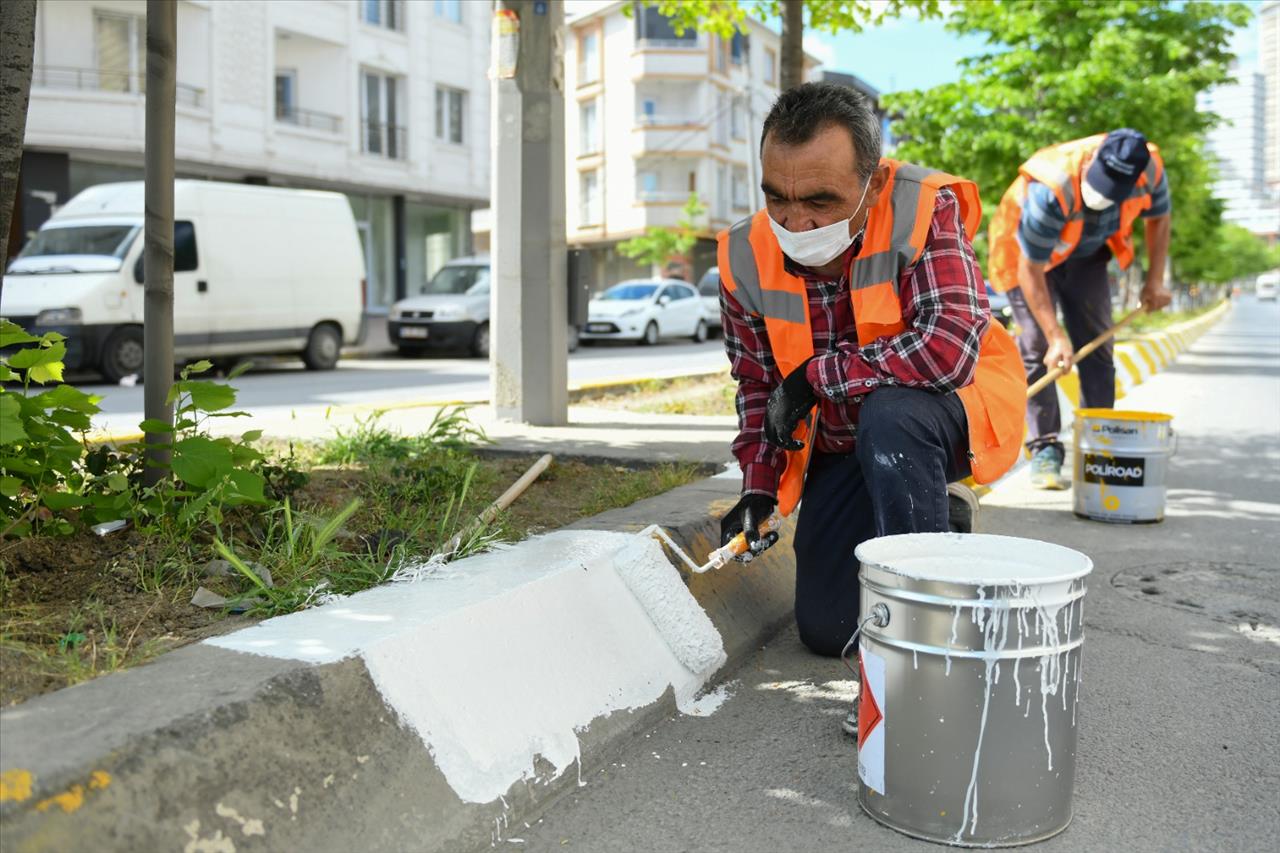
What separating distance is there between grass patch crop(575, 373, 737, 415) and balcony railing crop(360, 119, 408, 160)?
19.2 meters

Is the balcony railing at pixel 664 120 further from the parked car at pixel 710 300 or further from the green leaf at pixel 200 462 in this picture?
the green leaf at pixel 200 462

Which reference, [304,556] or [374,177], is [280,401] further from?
[374,177]

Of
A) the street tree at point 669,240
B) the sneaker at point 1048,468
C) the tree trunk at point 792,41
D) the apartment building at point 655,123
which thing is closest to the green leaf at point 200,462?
the sneaker at point 1048,468

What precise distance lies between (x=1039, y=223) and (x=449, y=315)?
13605 mm

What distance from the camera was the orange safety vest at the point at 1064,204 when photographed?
602cm

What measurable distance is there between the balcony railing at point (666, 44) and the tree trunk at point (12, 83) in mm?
46043

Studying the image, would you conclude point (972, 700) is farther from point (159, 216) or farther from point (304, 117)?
point (304, 117)

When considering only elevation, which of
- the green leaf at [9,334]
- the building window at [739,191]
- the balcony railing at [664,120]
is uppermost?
the balcony railing at [664,120]

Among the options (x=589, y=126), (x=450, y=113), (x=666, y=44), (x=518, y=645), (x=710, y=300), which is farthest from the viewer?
(x=589, y=126)

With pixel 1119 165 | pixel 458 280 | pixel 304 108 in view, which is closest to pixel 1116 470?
pixel 1119 165

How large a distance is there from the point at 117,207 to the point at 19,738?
14012mm

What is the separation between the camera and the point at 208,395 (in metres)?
3.27

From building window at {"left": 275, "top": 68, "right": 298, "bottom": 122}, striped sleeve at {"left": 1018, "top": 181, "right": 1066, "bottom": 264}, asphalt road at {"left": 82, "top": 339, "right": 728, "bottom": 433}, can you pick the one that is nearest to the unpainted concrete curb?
striped sleeve at {"left": 1018, "top": 181, "right": 1066, "bottom": 264}

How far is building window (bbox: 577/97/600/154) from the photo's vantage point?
166 feet
